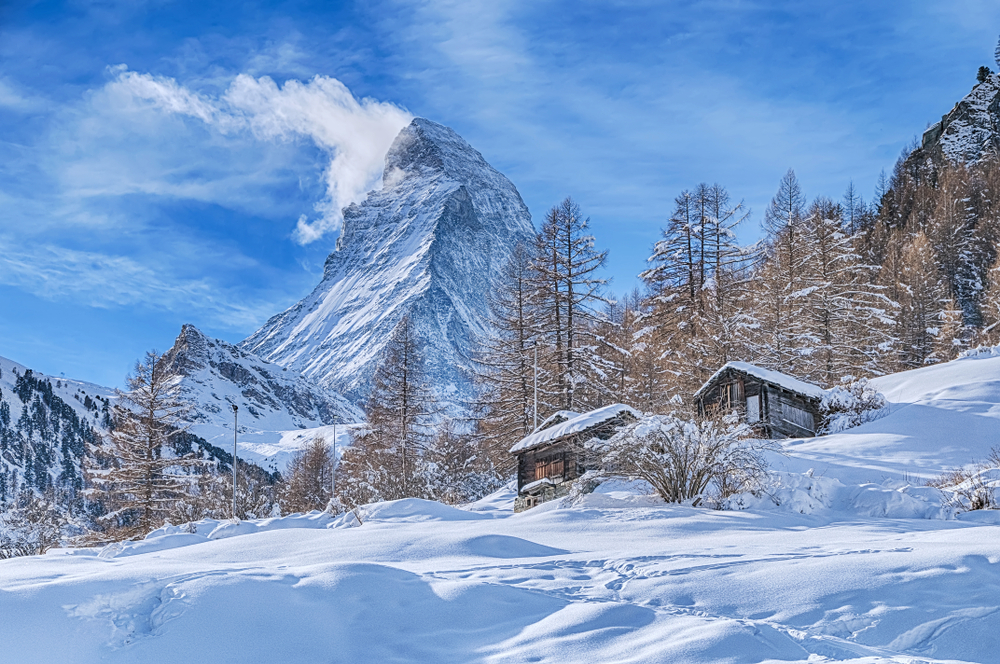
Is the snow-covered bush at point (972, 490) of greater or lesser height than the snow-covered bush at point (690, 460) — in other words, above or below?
below

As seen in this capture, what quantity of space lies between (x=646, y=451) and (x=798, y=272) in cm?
2592

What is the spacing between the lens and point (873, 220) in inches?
2832

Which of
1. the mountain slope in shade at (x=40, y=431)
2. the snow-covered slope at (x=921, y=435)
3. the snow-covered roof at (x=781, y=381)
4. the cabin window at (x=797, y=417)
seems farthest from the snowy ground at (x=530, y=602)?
the mountain slope in shade at (x=40, y=431)

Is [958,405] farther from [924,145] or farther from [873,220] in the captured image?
[924,145]

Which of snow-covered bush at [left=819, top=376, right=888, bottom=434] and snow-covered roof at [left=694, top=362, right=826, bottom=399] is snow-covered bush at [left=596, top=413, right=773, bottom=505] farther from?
snow-covered roof at [left=694, top=362, right=826, bottom=399]

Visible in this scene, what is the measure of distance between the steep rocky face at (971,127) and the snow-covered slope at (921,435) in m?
59.4

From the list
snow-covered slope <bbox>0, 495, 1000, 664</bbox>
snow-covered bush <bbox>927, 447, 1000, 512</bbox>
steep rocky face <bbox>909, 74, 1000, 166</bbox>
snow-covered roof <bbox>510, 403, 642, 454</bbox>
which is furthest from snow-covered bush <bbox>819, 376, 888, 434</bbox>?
steep rocky face <bbox>909, 74, 1000, 166</bbox>

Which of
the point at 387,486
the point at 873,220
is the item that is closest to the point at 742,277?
the point at 387,486

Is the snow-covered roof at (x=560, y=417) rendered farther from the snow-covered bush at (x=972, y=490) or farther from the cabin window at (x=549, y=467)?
the snow-covered bush at (x=972, y=490)

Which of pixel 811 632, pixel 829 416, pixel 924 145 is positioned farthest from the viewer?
pixel 924 145

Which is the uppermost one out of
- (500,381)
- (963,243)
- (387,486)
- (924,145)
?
(924,145)

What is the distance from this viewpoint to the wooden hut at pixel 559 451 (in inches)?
853

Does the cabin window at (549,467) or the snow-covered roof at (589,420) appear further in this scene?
the cabin window at (549,467)

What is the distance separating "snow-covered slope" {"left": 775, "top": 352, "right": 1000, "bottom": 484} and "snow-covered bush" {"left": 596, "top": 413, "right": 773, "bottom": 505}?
3.71m
